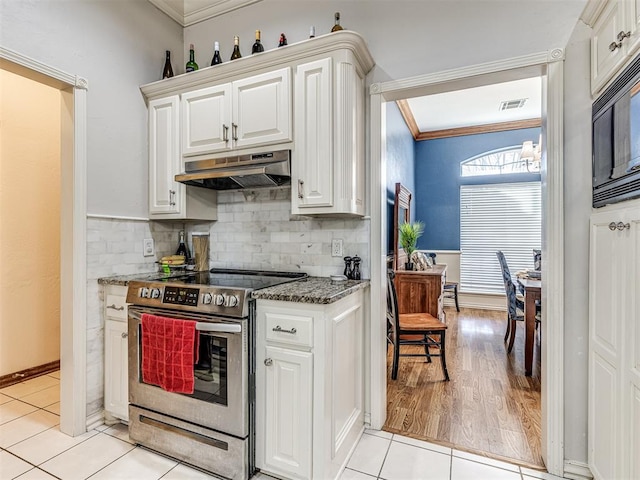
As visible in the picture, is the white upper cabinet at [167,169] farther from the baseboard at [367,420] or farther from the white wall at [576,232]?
the white wall at [576,232]

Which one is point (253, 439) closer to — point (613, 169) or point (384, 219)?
point (384, 219)

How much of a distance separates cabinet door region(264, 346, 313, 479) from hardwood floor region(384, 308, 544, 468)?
791 millimetres

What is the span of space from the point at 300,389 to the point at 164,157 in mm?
1882

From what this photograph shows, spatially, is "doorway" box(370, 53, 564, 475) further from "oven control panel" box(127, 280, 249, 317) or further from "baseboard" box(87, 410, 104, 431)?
"baseboard" box(87, 410, 104, 431)

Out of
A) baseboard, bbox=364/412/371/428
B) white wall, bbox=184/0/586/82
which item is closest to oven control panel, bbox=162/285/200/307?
baseboard, bbox=364/412/371/428

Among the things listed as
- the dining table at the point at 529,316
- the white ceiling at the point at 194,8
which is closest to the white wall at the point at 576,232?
the dining table at the point at 529,316

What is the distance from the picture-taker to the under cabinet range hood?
1.99m

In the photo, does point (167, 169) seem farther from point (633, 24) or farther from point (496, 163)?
point (496, 163)

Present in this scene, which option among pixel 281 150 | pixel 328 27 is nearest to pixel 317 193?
pixel 281 150

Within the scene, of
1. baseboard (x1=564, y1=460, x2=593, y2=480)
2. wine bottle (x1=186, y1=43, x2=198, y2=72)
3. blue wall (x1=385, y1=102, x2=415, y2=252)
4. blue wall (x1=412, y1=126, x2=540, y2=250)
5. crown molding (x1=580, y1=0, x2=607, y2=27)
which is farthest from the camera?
blue wall (x1=412, y1=126, x2=540, y2=250)

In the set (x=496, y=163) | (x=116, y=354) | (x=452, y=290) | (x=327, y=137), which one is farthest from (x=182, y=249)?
(x=496, y=163)

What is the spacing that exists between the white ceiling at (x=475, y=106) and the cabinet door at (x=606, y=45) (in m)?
2.29

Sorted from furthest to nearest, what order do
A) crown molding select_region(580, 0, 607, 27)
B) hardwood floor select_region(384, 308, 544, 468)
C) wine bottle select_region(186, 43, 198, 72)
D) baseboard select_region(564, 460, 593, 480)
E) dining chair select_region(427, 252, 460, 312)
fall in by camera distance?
dining chair select_region(427, 252, 460, 312)
wine bottle select_region(186, 43, 198, 72)
hardwood floor select_region(384, 308, 544, 468)
baseboard select_region(564, 460, 593, 480)
crown molding select_region(580, 0, 607, 27)

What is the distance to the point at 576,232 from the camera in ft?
5.56
